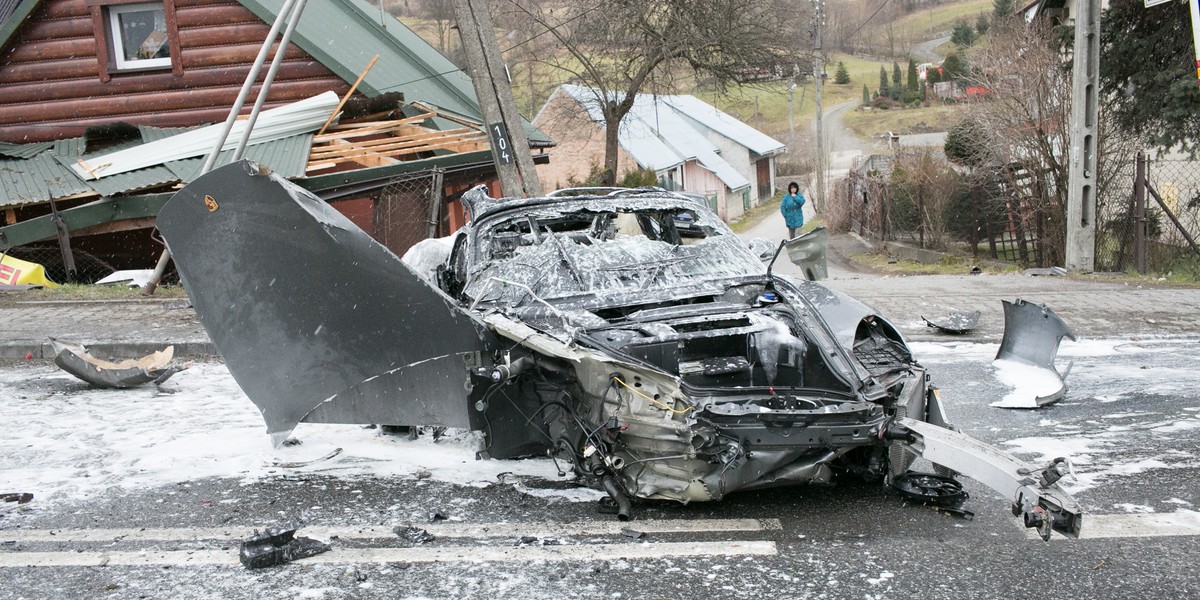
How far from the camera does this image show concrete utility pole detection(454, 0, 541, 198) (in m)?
10.9

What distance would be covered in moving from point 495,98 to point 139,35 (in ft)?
27.9

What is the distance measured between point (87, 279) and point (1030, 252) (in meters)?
15.9

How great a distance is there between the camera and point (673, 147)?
41.7 metres

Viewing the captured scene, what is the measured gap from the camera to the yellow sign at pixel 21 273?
1264 cm

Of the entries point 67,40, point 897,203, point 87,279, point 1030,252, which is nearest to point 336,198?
point 87,279

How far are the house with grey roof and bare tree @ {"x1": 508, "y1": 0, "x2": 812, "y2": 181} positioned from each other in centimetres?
514

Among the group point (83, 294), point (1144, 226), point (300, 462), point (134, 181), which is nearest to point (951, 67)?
point (1144, 226)

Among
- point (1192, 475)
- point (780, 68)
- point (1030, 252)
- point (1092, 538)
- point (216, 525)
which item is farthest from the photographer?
point (780, 68)

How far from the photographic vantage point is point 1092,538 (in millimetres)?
4535

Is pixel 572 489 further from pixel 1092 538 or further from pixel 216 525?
pixel 1092 538

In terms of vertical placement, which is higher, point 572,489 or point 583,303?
point 583,303

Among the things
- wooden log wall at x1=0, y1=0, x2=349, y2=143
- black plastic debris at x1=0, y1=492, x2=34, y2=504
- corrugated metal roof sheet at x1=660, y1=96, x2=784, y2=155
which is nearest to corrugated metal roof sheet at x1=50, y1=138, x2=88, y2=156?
wooden log wall at x1=0, y1=0, x2=349, y2=143

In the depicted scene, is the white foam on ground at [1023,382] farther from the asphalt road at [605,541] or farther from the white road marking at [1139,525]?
the white road marking at [1139,525]

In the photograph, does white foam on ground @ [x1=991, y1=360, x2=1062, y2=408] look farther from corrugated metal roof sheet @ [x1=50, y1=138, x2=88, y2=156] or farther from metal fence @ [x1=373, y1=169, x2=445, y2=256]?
corrugated metal roof sheet @ [x1=50, y1=138, x2=88, y2=156]
